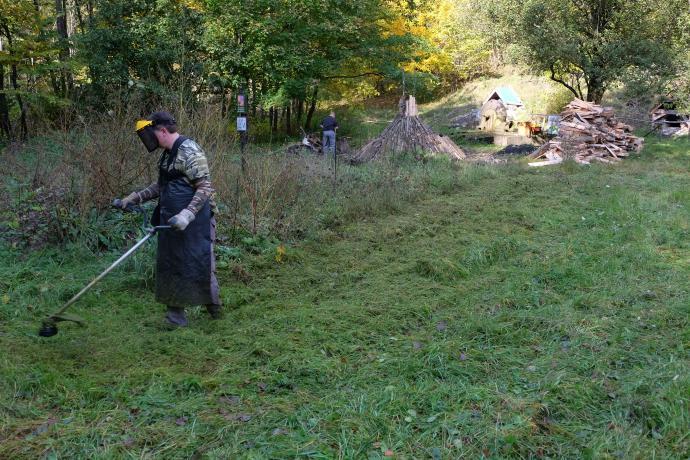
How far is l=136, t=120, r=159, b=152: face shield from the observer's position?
14.0ft

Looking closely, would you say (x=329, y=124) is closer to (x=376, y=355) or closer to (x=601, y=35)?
(x=601, y=35)

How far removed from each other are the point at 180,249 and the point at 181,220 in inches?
17.0

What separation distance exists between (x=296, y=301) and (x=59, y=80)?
15.4 m

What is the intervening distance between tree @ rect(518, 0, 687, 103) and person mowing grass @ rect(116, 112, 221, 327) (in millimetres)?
17398

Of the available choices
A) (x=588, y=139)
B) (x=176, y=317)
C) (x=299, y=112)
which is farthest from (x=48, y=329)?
(x=299, y=112)

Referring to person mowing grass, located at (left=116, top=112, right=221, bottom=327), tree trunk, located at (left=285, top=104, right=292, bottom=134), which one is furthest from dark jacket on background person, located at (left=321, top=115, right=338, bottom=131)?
person mowing grass, located at (left=116, top=112, right=221, bottom=327)

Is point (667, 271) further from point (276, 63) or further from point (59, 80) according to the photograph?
point (59, 80)

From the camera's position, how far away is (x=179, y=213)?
433cm

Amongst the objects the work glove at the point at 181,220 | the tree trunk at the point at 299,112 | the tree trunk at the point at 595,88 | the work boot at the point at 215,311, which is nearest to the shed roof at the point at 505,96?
the tree trunk at the point at 595,88

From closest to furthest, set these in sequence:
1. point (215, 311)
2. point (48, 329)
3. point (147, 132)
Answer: point (48, 329), point (147, 132), point (215, 311)

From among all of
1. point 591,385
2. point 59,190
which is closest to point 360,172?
point 59,190

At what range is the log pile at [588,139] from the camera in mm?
16109

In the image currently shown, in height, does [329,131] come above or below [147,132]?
below

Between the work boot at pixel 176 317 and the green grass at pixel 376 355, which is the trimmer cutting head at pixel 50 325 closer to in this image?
the green grass at pixel 376 355
